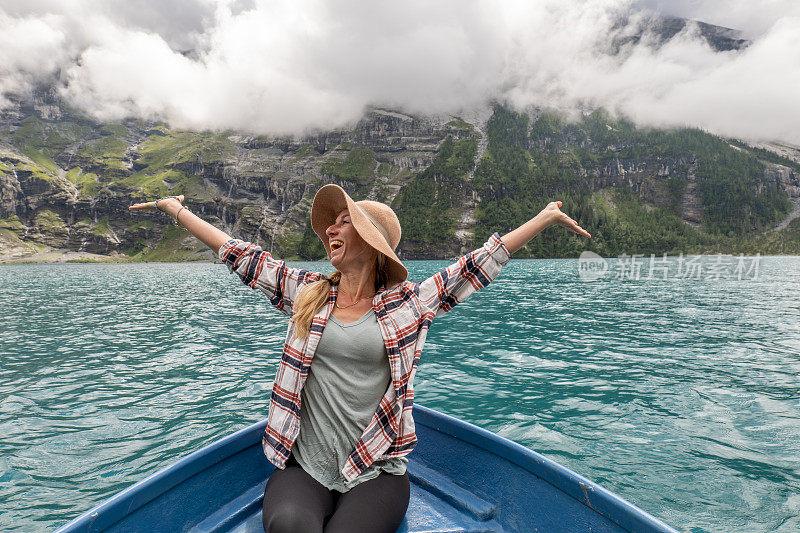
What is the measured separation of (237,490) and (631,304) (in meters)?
32.0

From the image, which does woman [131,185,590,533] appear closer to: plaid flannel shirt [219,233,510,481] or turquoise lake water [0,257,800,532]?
plaid flannel shirt [219,233,510,481]

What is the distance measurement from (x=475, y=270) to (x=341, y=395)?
1611 mm

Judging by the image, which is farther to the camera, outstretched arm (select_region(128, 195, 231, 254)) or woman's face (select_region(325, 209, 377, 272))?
outstretched arm (select_region(128, 195, 231, 254))

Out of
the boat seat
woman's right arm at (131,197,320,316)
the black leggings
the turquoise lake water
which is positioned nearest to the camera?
the black leggings

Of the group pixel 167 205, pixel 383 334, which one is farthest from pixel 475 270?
pixel 167 205

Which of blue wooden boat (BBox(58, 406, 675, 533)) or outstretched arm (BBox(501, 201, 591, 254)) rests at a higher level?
outstretched arm (BBox(501, 201, 591, 254))

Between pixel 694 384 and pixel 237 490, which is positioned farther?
pixel 694 384

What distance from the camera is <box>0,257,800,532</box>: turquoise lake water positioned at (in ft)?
21.4

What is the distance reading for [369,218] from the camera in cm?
340

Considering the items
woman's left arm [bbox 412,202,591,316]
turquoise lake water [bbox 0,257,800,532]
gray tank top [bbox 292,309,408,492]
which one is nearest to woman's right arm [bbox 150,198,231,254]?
gray tank top [bbox 292,309,408,492]

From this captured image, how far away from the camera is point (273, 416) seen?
10.5 feet

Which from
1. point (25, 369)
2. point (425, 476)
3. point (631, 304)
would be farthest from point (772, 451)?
point (631, 304)

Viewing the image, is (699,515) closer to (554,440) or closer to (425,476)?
(554,440)

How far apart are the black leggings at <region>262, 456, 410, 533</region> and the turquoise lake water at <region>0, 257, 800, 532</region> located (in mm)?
5050
